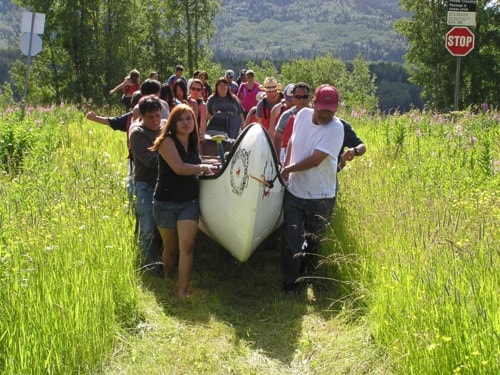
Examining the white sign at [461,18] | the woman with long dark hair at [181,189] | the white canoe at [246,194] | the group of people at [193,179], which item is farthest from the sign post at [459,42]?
the woman with long dark hair at [181,189]

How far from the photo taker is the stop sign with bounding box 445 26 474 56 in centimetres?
1256

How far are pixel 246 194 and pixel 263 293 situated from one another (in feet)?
3.52

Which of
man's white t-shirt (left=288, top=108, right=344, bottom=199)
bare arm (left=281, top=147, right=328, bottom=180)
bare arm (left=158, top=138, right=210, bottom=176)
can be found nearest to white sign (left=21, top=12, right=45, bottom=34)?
bare arm (left=158, top=138, right=210, bottom=176)

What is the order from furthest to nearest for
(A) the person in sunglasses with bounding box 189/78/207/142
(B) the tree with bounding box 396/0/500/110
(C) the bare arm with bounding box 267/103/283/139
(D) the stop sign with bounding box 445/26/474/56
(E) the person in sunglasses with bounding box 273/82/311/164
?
(B) the tree with bounding box 396/0/500/110 < (D) the stop sign with bounding box 445/26/474/56 < (A) the person in sunglasses with bounding box 189/78/207/142 < (C) the bare arm with bounding box 267/103/283/139 < (E) the person in sunglasses with bounding box 273/82/311/164

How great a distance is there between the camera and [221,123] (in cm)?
916

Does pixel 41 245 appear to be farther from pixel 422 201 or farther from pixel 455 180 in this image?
pixel 455 180

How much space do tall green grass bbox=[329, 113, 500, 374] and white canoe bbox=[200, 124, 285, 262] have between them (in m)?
0.72

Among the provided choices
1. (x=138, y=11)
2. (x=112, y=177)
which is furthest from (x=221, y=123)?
(x=138, y=11)

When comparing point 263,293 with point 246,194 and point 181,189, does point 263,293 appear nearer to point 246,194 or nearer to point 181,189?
point 246,194

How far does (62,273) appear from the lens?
4.05 metres

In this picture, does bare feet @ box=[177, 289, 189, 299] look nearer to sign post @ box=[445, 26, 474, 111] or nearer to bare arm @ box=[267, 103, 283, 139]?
bare arm @ box=[267, 103, 283, 139]

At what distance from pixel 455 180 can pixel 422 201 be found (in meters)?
1.31

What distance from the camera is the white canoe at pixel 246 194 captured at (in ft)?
16.7

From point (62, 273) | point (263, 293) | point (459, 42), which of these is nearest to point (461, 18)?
point (459, 42)
